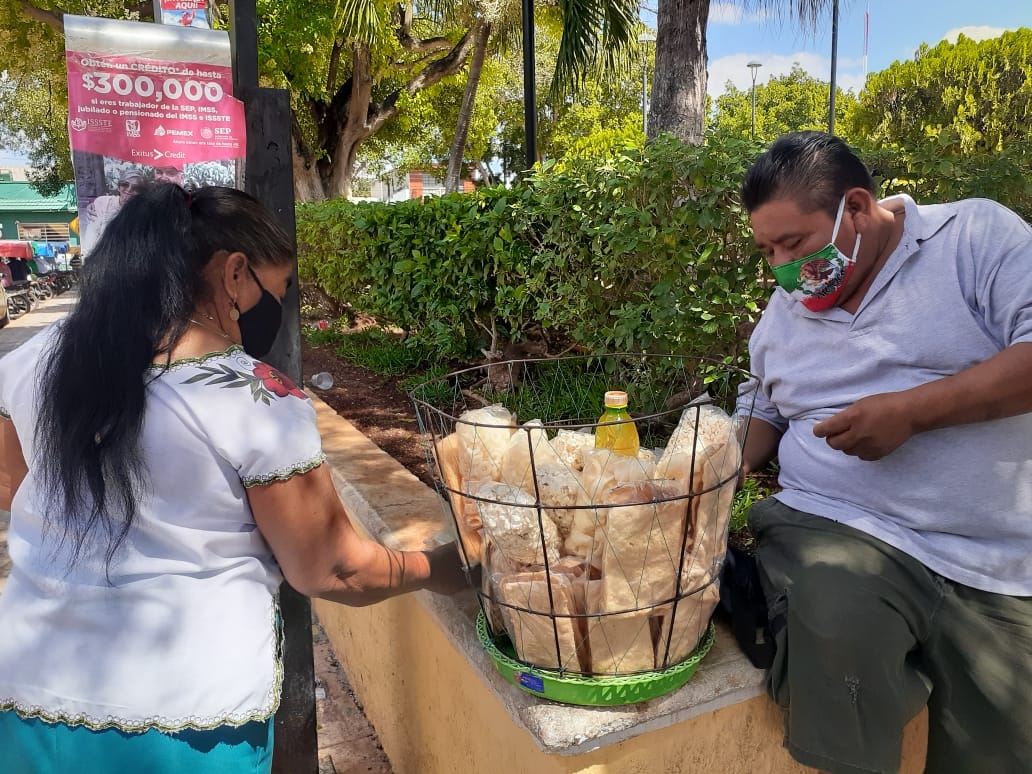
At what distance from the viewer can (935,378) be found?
5.69 feet

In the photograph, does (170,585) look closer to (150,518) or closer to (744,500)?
(150,518)

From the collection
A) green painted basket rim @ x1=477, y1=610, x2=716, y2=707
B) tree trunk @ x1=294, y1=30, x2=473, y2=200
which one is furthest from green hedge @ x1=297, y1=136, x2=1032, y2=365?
tree trunk @ x1=294, y1=30, x2=473, y2=200

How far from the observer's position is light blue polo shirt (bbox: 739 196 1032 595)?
65.5 inches

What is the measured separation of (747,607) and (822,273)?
0.82 metres

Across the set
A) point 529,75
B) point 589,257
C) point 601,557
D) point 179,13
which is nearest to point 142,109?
point 601,557

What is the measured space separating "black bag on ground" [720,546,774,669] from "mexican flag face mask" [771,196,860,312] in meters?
0.67

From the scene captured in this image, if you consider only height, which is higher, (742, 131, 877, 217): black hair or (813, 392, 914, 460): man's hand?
(742, 131, 877, 217): black hair

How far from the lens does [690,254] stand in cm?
313

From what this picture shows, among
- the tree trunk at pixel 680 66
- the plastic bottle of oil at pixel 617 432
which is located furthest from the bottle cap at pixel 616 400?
the tree trunk at pixel 680 66

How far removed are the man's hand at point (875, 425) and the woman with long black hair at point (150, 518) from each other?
1.10 meters

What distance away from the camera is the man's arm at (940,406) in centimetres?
156

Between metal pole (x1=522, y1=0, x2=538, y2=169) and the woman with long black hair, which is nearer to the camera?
the woman with long black hair

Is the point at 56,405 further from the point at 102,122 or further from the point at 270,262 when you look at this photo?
the point at 102,122

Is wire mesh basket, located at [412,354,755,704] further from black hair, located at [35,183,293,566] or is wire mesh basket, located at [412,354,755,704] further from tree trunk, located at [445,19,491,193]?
tree trunk, located at [445,19,491,193]
